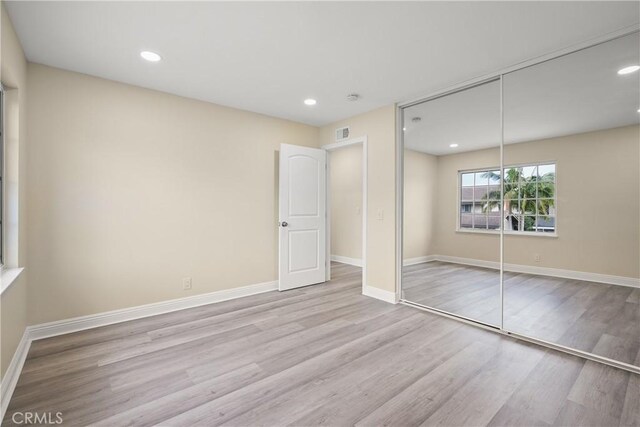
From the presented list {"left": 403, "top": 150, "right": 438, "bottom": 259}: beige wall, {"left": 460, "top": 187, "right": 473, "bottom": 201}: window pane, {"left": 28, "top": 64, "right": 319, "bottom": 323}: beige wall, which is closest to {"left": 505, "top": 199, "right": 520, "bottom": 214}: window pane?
{"left": 460, "top": 187, "right": 473, "bottom": 201}: window pane

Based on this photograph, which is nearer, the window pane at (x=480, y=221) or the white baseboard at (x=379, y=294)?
the window pane at (x=480, y=221)

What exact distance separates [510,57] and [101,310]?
181 inches

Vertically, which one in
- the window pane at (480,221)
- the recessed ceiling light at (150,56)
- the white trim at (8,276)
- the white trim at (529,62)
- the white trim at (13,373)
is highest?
the recessed ceiling light at (150,56)

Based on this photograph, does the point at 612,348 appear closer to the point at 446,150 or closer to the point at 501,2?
the point at 446,150

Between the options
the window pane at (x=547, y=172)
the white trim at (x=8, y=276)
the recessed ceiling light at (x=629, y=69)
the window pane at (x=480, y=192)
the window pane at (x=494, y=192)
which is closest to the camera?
the white trim at (x=8, y=276)

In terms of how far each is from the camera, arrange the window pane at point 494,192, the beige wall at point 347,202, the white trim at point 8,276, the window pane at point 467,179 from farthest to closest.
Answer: the beige wall at point 347,202
the window pane at point 467,179
the window pane at point 494,192
the white trim at point 8,276

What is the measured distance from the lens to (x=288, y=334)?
278cm

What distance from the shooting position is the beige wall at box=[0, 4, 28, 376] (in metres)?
2.03

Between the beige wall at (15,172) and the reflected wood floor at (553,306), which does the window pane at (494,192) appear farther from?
the beige wall at (15,172)

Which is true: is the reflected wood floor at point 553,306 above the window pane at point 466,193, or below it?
below

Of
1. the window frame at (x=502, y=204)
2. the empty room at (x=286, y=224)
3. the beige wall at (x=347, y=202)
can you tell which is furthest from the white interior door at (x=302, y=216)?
the window frame at (x=502, y=204)

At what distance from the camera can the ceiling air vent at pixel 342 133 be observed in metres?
4.38

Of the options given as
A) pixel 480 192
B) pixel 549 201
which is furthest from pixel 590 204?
pixel 480 192

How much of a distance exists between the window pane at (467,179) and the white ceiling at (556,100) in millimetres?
317
